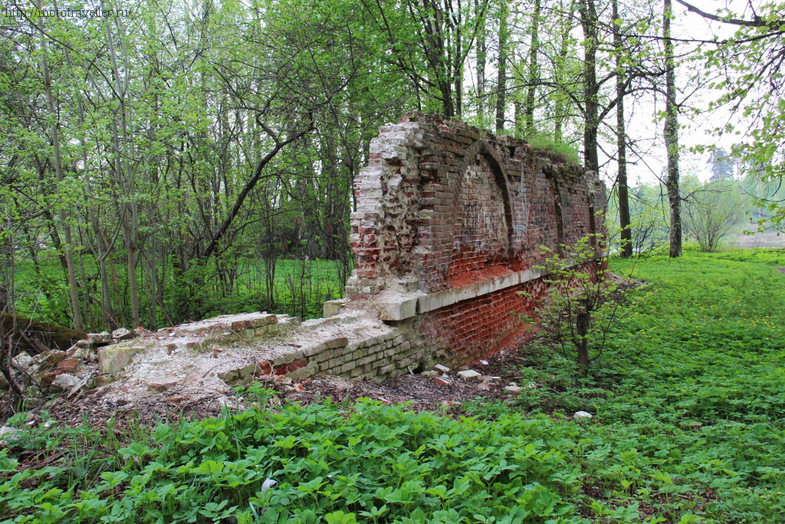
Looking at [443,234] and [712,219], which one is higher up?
[712,219]

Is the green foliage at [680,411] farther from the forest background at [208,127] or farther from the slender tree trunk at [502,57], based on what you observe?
the slender tree trunk at [502,57]

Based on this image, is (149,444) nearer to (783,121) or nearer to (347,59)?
(783,121)

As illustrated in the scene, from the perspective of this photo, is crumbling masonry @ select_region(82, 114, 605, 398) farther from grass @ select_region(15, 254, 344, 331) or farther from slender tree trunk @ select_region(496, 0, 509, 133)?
slender tree trunk @ select_region(496, 0, 509, 133)

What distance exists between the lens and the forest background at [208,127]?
671 centimetres

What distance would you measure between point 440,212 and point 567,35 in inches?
467

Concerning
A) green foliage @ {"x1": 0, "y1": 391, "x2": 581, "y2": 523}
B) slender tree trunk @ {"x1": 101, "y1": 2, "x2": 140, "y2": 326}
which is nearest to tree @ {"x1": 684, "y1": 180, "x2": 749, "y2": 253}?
slender tree trunk @ {"x1": 101, "y1": 2, "x2": 140, "y2": 326}

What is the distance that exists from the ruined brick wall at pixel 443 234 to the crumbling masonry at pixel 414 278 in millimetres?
14

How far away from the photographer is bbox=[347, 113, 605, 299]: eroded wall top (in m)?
5.98

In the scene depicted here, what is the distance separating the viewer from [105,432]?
288cm

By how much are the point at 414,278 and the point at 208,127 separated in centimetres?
639

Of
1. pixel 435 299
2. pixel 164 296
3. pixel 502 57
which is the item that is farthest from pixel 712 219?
pixel 164 296

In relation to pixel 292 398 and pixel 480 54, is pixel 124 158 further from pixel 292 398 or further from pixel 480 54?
pixel 480 54

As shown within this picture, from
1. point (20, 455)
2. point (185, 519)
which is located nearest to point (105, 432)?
point (20, 455)

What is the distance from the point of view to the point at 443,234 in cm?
641
